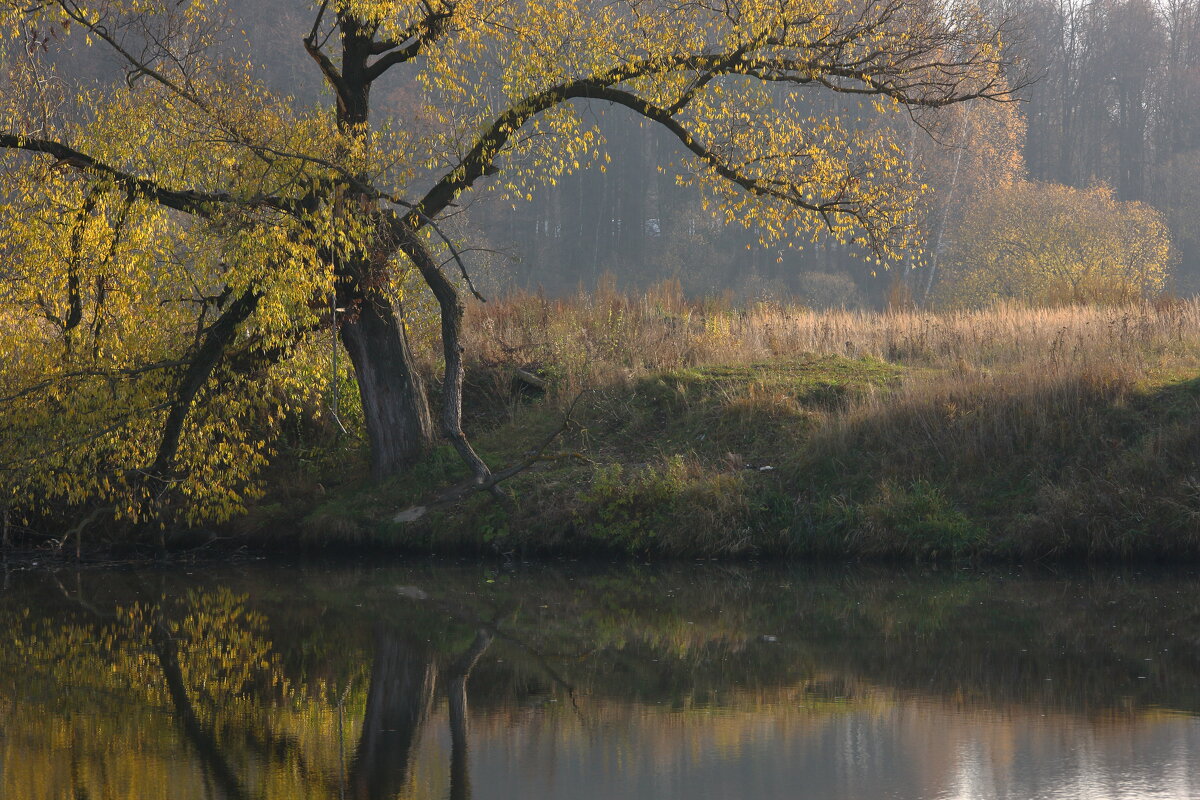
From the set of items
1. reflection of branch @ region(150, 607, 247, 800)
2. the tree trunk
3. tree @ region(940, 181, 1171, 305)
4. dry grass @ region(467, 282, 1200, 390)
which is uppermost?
tree @ region(940, 181, 1171, 305)

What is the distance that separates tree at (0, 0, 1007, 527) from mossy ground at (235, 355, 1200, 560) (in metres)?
0.78

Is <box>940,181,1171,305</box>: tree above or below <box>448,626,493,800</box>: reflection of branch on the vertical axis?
above

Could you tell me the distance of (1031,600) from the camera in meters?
11.5

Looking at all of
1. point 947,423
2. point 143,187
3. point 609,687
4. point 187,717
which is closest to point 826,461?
point 947,423

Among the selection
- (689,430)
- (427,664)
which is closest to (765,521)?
(689,430)

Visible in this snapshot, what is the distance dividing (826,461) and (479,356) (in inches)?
231

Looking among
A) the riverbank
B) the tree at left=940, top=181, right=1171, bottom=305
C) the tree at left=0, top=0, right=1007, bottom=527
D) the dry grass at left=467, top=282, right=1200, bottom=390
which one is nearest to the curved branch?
the tree at left=0, top=0, right=1007, bottom=527

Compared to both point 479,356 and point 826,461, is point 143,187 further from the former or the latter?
point 826,461

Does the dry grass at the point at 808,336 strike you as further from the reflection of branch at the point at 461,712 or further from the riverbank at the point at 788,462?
the reflection of branch at the point at 461,712

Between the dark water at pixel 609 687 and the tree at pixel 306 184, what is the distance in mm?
2220

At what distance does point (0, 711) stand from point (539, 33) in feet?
30.9

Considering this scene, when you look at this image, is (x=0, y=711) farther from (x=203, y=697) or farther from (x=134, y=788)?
(x=134, y=788)

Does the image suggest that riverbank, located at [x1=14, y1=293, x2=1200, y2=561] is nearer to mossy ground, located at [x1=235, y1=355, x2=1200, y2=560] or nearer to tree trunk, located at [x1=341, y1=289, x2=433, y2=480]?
mossy ground, located at [x1=235, y1=355, x2=1200, y2=560]

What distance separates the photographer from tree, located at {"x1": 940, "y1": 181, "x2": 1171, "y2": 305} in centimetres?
3872
